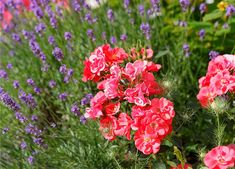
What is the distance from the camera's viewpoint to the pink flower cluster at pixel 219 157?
1.94 m

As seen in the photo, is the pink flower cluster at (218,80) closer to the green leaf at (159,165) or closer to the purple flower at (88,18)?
the green leaf at (159,165)

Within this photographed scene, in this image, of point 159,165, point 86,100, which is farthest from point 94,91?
point 159,165

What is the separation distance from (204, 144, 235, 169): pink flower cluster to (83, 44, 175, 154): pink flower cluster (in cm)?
24

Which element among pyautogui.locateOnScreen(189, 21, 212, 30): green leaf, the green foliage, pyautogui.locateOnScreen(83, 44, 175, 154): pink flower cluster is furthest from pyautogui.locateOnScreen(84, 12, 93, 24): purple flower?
pyautogui.locateOnScreen(83, 44, 175, 154): pink flower cluster

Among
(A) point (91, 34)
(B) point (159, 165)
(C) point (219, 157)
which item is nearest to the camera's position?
(C) point (219, 157)

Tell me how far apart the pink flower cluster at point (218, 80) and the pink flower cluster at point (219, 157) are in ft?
1.03

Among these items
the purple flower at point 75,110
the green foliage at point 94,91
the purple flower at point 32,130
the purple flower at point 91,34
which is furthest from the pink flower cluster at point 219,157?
the purple flower at point 91,34

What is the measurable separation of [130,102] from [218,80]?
430 mm

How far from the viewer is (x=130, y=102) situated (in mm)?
2127

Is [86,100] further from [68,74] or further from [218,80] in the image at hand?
[218,80]

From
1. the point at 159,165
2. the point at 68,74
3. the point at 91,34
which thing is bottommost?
the point at 159,165

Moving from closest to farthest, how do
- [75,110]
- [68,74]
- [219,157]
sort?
[219,157] → [75,110] → [68,74]

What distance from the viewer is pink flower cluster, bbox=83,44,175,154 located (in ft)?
6.89

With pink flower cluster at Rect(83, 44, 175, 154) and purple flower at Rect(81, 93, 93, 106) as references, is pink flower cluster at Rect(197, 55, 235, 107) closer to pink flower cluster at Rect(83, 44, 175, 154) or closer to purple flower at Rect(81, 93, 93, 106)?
pink flower cluster at Rect(83, 44, 175, 154)
